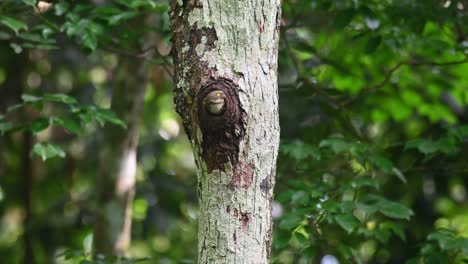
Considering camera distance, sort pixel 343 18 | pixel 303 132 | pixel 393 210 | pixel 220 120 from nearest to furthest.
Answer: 1. pixel 220 120
2. pixel 393 210
3. pixel 343 18
4. pixel 303 132

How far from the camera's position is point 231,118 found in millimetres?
1084

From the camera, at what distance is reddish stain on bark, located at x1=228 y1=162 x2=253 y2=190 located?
1104 millimetres

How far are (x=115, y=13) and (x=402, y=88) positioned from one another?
135cm

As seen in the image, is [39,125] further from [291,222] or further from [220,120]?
[220,120]

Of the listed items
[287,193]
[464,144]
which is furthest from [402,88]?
[287,193]

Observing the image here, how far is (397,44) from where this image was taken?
2197 millimetres

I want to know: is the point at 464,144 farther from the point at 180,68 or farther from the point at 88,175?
the point at 88,175

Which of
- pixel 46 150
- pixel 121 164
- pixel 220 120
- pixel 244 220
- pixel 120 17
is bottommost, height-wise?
pixel 244 220

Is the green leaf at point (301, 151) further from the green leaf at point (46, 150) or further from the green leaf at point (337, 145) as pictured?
the green leaf at point (46, 150)

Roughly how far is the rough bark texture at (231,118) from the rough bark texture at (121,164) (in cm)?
142

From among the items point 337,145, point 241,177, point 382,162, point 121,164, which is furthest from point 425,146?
point 121,164

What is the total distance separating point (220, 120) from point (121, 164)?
60.7 inches

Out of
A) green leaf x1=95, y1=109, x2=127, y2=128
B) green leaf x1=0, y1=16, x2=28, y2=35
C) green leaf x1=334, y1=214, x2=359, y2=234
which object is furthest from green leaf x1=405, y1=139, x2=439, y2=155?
green leaf x1=0, y1=16, x2=28, y2=35

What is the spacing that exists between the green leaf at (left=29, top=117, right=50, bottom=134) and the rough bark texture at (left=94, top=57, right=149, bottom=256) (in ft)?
2.16
